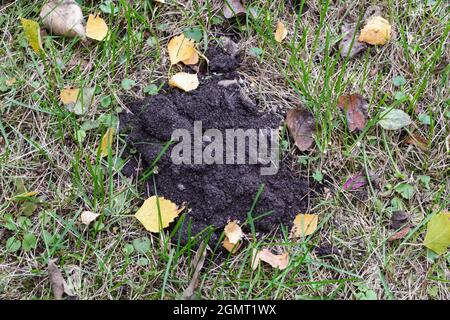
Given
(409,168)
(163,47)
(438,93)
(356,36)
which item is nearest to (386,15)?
(356,36)

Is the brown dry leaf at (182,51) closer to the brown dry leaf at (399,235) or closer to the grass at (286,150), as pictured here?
the grass at (286,150)

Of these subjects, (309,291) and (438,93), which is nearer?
(309,291)

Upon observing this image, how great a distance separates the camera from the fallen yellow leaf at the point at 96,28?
232 cm

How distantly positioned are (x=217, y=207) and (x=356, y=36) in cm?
110

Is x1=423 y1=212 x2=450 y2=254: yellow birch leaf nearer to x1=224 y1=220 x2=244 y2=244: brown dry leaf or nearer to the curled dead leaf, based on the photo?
the curled dead leaf

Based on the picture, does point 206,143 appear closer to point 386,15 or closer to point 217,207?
point 217,207

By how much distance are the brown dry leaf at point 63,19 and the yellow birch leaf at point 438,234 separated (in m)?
1.74

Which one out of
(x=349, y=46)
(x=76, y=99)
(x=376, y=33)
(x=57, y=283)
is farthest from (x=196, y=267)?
(x=376, y=33)

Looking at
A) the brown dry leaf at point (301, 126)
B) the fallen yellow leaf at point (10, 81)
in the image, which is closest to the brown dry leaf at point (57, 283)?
the fallen yellow leaf at point (10, 81)

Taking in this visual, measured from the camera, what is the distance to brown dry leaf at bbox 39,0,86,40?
2322 mm

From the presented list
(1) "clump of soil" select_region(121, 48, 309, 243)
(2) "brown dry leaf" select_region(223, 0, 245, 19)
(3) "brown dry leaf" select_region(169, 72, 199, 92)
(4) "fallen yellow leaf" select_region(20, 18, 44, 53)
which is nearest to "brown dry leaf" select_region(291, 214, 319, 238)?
(1) "clump of soil" select_region(121, 48, 309, 243)

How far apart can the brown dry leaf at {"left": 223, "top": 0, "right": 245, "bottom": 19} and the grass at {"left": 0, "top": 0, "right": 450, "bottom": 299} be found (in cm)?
4

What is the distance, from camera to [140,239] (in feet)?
6.64

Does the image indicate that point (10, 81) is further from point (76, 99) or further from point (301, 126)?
point (301, 126)
